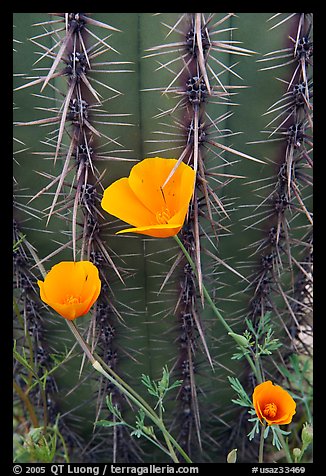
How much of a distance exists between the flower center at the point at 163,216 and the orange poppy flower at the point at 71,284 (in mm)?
120

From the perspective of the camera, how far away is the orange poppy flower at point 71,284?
2.57ft

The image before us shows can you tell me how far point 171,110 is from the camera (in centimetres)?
79

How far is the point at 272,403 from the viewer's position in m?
0.82

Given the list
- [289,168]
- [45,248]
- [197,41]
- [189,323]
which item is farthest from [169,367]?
[197,41]

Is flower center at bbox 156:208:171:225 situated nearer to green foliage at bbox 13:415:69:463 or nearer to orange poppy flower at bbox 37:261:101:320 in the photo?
orange poppy flower at bbox 37:261:101:320

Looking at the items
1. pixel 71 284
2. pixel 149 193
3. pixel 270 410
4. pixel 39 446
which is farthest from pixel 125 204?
pixel 39 446

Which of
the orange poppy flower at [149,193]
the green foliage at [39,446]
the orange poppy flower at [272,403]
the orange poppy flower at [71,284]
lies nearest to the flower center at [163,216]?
the orange poppy flower at [149,193]

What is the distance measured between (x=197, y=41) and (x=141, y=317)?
487 millimetres

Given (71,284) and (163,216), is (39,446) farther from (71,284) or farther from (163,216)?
(163,216)

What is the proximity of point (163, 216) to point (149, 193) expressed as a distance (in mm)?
41

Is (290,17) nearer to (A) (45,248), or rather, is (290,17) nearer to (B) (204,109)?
(B) (204,109)

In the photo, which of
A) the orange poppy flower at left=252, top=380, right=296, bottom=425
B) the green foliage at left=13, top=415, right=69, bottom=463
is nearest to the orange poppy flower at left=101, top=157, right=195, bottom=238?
the orange poppy flower at left=252, top=380, right=296, bottom=425

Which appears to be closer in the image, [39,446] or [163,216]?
[163,216]

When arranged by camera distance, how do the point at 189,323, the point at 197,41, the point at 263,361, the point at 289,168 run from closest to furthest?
1. the point at 197,41
2. the point at 289,168
3. the point at 189,323
4. the point at 263,361
